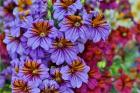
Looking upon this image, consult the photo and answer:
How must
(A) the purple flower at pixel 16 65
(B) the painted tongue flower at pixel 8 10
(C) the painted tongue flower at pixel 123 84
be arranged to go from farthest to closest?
(B) the painted tongue flower at pixel 8 10 < (C) the painted tongue flower at pixel 123 84 < (A) the purple flower at pixel 16 65

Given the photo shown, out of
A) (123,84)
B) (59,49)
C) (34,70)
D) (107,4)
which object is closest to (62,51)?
(59,49)

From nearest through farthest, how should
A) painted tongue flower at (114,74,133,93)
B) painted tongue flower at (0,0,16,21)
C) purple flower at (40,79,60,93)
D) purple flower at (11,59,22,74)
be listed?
purple flower at (40,79,60,93) < purple flower at (11,59,22,74) < painted tongue flower at (114,74,133,93) < painted tongue flower at (0,0,16,21)

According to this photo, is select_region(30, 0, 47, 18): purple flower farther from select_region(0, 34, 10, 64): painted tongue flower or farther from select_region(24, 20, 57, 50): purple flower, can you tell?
select_region(0, 34, 10, 64): painted tongue flower

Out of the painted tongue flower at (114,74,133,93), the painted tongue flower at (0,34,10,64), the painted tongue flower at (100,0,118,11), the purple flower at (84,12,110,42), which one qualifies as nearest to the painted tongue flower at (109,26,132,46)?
the painted tongue flower at (100,0,118,11)

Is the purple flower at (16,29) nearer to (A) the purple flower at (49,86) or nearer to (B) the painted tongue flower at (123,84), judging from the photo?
(A) the purple flower at (49,86)

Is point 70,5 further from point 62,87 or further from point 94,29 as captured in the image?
point 62,87

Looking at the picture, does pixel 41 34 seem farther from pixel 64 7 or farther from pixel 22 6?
pixel 22 6

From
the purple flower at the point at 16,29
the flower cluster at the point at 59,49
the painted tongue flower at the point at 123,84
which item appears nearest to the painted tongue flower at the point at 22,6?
the flower cluster at the point at 59,49
